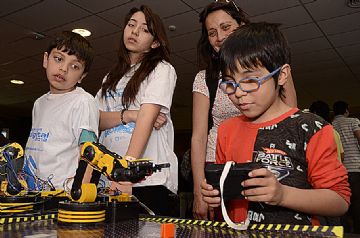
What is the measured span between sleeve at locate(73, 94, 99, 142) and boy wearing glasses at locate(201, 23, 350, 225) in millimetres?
579

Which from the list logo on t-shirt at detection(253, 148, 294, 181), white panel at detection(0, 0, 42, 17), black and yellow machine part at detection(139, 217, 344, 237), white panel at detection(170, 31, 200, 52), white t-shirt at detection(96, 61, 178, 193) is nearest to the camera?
black and yellow machine part at detection(139, 217, 344, 237)

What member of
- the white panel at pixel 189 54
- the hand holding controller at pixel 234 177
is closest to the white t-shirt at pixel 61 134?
the hand holding controller at pixel 234 177

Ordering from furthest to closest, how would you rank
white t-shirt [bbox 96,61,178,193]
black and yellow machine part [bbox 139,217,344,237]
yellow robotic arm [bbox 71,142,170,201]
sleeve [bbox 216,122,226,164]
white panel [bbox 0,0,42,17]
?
white panel [bbox 0,0,42,17] → white t-shirt [bbox 96,61,178,193] → sleeve [bbox 216,122,226,164] → yellow robotic arm [bbox 71,142,170,201] → black and yellow machine part [bbox 139,217,344,237]

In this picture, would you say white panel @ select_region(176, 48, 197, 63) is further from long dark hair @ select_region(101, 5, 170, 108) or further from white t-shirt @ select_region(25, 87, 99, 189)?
white t-shirt @ select_region(25, 87, 99, 189)

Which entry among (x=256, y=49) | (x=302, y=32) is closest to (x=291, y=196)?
(x=256, y=49)

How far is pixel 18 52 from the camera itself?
5.09 m

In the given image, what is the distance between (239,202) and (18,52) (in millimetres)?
4944

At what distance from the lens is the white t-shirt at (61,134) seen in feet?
4.28

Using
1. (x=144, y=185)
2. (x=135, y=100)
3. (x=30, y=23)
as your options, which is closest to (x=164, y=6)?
(x=30, y=23)

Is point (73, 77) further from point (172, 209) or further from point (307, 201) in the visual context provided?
point (307, 201)

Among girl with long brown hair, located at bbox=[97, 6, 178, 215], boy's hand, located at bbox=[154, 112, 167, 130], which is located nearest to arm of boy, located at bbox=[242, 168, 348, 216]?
girl with long brown hair, located at bbox=[97, 6, 178, 215]

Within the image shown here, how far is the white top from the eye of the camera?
4.49 feet

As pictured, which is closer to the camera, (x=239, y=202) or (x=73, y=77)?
(x=239, y=202)

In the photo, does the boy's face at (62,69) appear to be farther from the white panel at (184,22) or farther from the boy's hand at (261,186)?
the white panel at (184,22)
